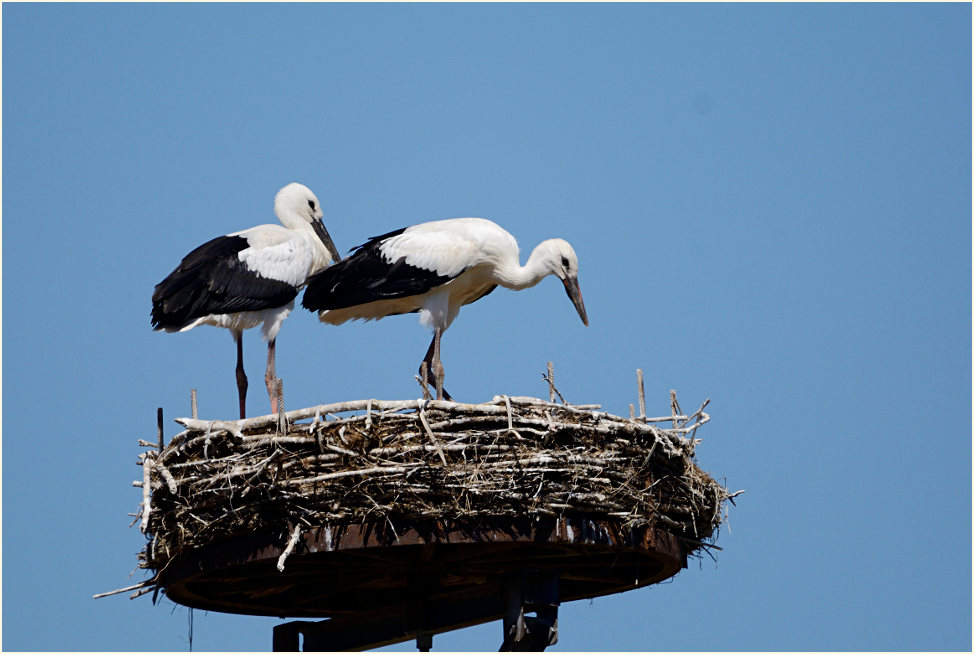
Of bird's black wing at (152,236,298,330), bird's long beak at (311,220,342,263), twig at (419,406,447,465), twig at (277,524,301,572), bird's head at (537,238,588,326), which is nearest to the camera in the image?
twig at (277,524,301,572)

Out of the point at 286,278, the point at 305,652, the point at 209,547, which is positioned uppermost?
the point at 286,278

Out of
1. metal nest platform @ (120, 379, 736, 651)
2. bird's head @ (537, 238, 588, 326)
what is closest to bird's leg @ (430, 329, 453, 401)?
bird's head @ (537, 238, 588, 326)

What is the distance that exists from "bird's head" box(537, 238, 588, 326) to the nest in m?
2.59

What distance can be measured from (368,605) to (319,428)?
2.06 metres

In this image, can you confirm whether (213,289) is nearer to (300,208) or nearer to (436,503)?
(300,208)

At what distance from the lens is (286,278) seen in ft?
40.4

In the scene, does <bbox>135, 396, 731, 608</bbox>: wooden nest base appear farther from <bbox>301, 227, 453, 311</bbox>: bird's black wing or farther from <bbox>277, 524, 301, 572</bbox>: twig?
<bbox>301, 227, 453, 311</bbox>: bird's black wing

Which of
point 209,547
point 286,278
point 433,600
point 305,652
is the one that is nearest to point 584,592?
point 433,600

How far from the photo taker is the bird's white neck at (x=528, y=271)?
1214 cm

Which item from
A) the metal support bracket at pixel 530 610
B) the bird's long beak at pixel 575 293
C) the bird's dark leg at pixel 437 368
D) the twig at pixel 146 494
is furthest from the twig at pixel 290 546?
the bird's long beak at pixel 575 293

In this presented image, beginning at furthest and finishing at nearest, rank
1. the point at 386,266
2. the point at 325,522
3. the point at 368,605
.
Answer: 1. the point at 386,266
2. the point at 368,605
3. the point at 325,522

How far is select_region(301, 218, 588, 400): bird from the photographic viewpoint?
472 inches

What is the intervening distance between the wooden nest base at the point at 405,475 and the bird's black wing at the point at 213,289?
2.20 meters

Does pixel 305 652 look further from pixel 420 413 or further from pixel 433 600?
pixel 420 413
